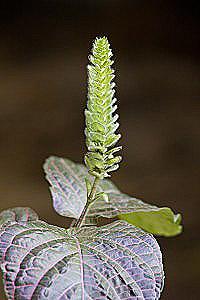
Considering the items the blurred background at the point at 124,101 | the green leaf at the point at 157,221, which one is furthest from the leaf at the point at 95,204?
the blurred background at the point at 124,101

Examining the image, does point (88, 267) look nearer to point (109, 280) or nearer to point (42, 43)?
point (109, 280)

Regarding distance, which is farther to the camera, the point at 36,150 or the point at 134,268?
the point at 36,150

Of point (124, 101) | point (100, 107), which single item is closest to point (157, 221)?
point (100, 107)

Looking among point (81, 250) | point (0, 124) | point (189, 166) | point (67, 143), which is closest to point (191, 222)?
point (189, 166)

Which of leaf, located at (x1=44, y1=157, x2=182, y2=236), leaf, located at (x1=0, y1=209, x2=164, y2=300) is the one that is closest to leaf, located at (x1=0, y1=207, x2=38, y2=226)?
leaf, located at (x1=44, y1=157, x2=182, y2=236)

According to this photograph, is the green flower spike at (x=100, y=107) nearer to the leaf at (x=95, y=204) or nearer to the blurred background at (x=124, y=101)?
the leaf at (x=95, y=204)

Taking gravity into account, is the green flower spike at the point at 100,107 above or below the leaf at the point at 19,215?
above
